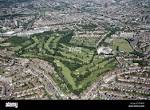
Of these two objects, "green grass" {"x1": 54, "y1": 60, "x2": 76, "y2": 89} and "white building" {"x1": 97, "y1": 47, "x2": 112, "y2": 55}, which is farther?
"white building" {"x1": 97, "y1": 47, "x2": 112, "y2": 55}

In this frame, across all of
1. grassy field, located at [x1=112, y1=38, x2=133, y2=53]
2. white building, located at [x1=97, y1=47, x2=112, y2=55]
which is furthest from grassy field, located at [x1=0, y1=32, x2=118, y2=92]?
white building, located at [x1=97, y1=47, x2=112, y2=55]

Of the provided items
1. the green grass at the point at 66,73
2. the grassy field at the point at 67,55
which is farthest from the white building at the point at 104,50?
the green grass at the point at 66,73

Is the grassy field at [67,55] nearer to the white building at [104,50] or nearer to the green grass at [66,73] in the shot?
the green grass at [66,73]

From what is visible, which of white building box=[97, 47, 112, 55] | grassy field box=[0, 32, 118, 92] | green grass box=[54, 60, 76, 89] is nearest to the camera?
green grass box=[54, 60, 76, 89]

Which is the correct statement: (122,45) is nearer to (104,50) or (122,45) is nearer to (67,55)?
(104,50)

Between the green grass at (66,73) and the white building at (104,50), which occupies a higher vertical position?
the green grass at (66,73)

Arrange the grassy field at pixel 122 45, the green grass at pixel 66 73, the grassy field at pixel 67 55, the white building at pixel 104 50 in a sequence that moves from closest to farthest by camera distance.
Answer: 1. the green grass at pixel 66 73
2. the grassy field at pixel 67 55
3. the white building at pixel 104 50
4. the grassy field at pixel 122 45

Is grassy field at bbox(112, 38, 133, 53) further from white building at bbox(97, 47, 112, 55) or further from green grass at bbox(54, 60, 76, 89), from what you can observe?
green grass at bbox(54, 60, 76, 89)

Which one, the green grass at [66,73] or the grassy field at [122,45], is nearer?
the green grass at [66,73]

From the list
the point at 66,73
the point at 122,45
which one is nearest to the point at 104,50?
the point at 122,45
